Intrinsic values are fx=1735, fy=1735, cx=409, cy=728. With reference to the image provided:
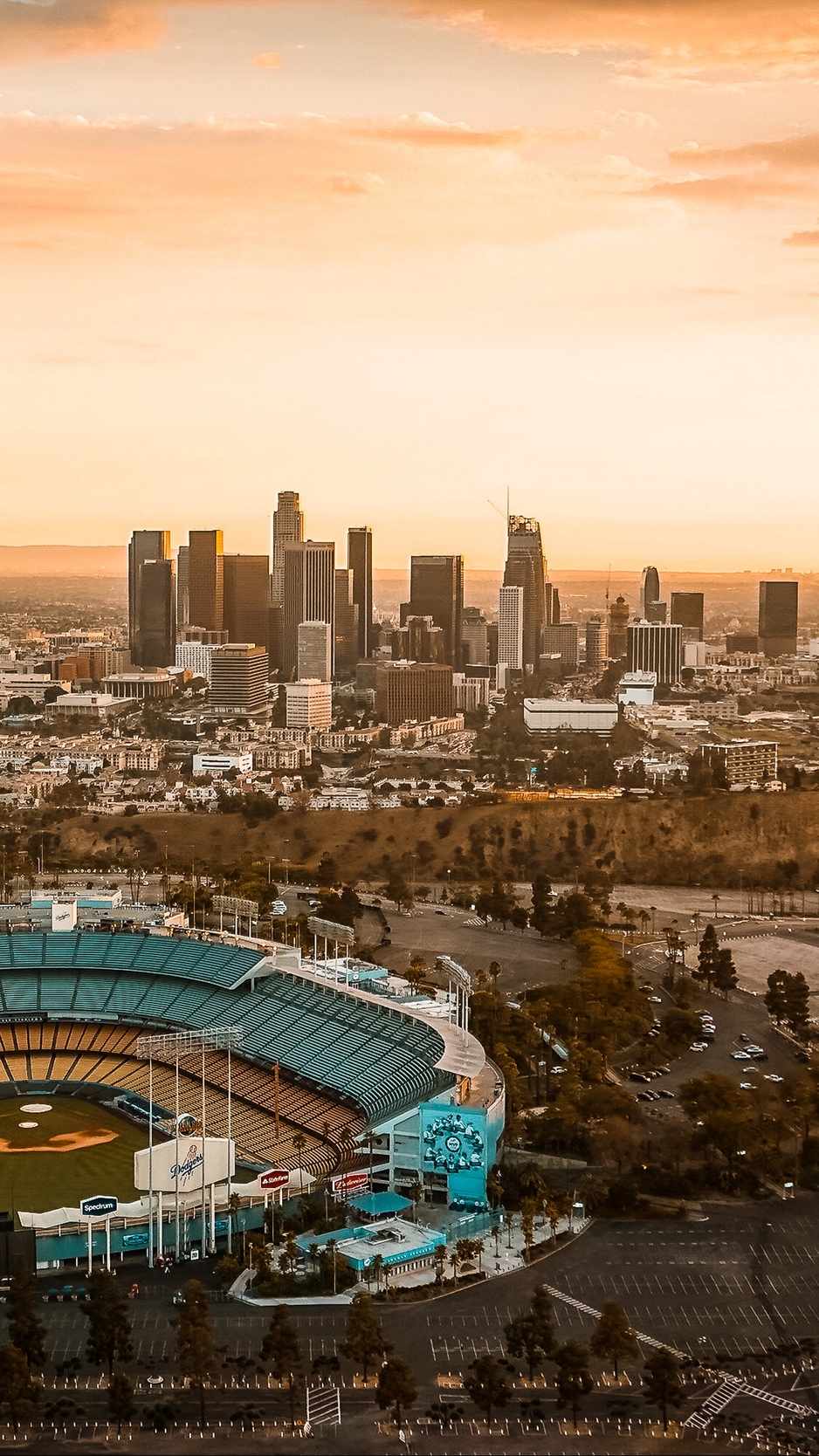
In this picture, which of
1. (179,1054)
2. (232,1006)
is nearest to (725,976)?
(232,1006)

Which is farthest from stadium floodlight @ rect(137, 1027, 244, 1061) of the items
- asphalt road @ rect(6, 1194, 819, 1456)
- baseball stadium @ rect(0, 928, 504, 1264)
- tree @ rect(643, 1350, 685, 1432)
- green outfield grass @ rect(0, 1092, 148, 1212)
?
tree @ rect(643, 1350, 685, 1432)

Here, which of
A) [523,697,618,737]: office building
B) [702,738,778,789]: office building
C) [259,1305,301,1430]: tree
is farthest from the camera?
[523,697,618,737]: office building

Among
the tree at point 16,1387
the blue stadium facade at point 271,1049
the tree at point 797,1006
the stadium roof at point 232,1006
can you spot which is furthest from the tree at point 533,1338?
the tree at point 797,1006

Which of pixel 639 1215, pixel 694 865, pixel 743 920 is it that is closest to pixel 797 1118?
pixel 639 1215

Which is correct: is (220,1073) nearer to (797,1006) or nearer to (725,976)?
(797,1006)

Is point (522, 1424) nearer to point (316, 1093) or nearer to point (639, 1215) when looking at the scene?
point (639, 1215)

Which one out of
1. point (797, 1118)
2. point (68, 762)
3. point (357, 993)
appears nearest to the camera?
point (797, 1118)

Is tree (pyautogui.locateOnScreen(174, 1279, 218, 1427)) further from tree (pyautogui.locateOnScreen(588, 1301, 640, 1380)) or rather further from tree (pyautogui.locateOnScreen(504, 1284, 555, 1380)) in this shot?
tree (pyautogui.locateOnScreen(588, 1301, 640, 1380))
